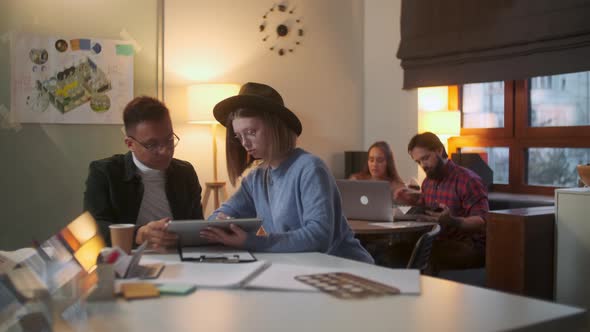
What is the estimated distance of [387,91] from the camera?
5.54 meters

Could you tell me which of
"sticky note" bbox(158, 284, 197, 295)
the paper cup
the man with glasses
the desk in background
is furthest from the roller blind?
"sticky note" bbox(158, 284, 197, 295)

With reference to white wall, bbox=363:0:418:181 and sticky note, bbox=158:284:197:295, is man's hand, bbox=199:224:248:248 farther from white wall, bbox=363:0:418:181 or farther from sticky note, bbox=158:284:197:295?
white wall, bbox=363:0:418:181

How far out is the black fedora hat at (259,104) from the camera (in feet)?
6.58

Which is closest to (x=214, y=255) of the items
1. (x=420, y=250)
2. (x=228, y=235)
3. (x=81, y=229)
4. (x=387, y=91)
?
(x=228, y=235)

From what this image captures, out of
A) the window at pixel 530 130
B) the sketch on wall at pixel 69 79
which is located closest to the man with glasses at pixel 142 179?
Answer: the sketch on wall at pixel 69 79

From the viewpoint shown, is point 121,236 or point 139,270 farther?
point 121,236

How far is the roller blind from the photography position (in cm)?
407

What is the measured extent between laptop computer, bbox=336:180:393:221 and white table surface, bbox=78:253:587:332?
6.95 feet

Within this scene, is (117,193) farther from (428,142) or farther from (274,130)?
(428,142)

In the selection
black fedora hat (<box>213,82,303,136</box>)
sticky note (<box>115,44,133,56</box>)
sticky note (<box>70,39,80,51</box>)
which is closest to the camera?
black fedora hat (<box>213,82,303,136</box>)

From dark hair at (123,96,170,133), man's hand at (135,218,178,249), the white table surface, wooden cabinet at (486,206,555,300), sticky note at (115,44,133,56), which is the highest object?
sticky note at (115,44,133,56)

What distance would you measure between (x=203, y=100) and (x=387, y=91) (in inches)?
77.9

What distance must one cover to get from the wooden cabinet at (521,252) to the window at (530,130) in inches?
69.1

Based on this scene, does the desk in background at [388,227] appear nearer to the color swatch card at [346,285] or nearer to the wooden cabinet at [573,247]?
the wooden cabinet at [573,247]
